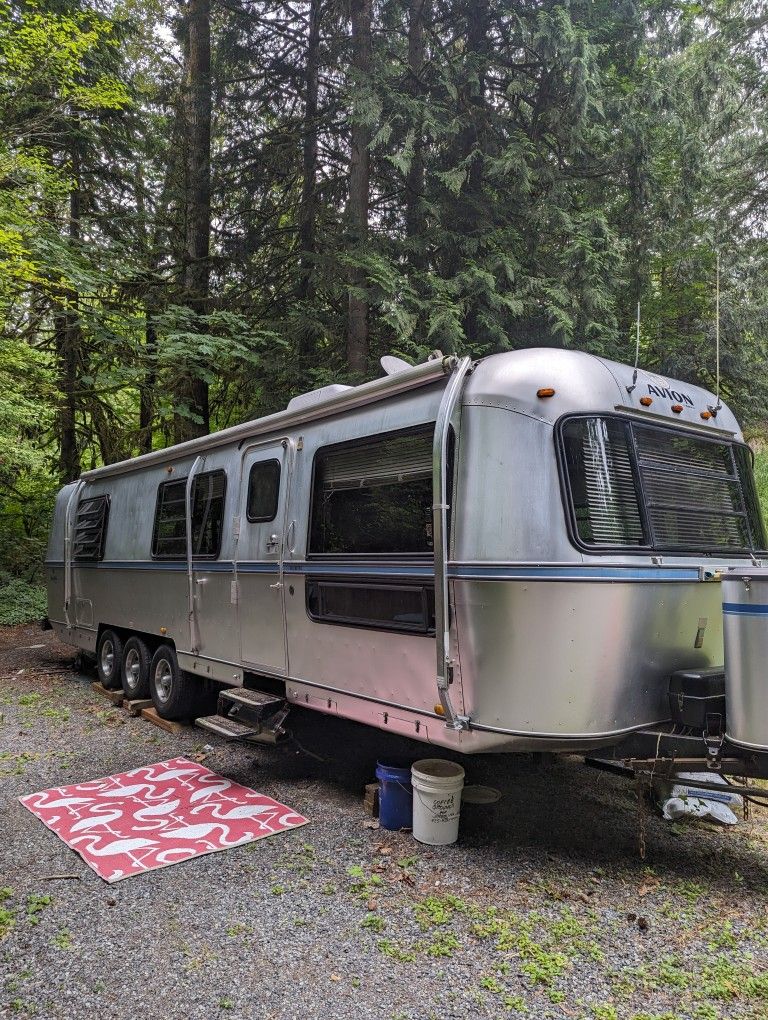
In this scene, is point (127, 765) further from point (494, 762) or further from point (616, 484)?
point (616, 484)

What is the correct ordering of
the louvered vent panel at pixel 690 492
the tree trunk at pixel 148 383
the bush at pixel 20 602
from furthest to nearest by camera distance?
the bush at pixel 20 602
the tree trunk at pixel 148 383
the louvered vent panel at pixel 690 492

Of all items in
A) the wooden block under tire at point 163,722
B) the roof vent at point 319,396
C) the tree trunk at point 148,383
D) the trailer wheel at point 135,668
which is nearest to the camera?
the roof vent at point 319,396

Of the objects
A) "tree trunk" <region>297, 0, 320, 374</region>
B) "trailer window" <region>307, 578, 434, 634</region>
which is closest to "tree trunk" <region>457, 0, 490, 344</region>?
"tree trunk" <region>297, 0, 320, 374</region>

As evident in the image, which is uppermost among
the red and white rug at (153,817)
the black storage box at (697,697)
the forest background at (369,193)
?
the forest background at (369,193)

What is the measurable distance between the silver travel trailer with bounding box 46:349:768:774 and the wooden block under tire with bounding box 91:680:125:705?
2.87 m

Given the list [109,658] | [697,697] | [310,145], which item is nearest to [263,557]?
[697,697]

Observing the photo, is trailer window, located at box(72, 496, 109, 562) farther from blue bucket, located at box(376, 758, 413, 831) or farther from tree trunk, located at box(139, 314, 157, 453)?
blue bucket, located at box(376, 758, 413, 831)

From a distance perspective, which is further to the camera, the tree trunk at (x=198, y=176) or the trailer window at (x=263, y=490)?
the tree trunk at (x=198, y=176)

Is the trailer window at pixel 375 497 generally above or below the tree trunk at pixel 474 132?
below

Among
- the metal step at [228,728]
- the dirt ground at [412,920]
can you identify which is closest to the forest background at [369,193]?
the metal step at [228,728]

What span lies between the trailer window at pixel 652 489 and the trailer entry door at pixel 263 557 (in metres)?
2.42

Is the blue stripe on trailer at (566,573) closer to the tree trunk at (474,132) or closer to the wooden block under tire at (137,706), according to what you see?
the wooden block under tire at (137,706)

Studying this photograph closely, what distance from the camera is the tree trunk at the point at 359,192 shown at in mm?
9695

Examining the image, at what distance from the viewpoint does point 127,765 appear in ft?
19.6
